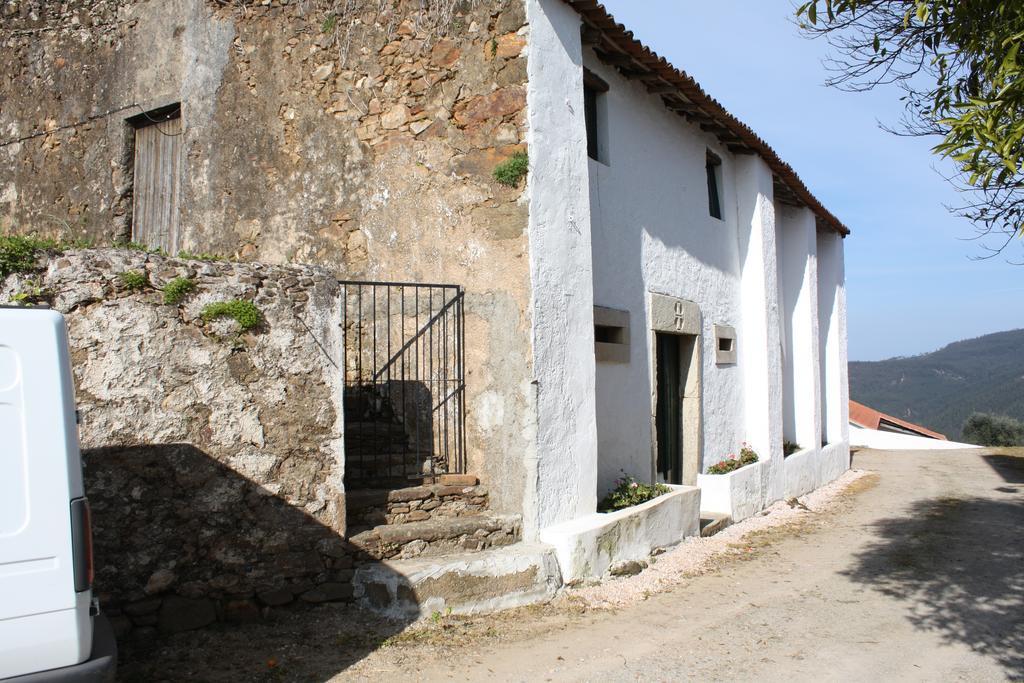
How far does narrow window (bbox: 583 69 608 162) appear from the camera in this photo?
7984mm

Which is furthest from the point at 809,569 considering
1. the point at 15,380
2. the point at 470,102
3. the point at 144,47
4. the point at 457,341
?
the point at 144,47

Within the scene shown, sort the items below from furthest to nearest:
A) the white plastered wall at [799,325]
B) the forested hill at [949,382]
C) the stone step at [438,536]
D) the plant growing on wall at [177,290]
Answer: the forested hill at [949,382]
the white plastered wall at [799,325]
the stone step at [438,536]
the plant growing on wall at [177,290]

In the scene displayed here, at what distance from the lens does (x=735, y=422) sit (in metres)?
10.6

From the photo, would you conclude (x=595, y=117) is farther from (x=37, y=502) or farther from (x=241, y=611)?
(x=37, y=502)

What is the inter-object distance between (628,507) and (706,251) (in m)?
4.19

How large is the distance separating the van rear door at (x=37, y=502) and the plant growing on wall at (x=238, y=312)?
179cm

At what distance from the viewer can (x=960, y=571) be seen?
7090mm

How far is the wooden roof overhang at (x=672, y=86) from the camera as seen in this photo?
7359 millimetres

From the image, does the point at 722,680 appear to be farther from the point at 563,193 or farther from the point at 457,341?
the point at 563,193

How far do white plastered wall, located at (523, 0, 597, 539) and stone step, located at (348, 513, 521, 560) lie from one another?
215 millimetres

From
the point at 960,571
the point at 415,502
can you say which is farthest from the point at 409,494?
the point at 960,571

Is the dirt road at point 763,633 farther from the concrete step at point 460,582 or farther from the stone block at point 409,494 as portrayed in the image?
the stone block at point 409,494

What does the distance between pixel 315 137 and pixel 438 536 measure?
4155mm

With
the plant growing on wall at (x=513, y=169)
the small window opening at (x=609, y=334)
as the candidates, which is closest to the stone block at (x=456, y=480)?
the small window opening at (x=609, y=334)
